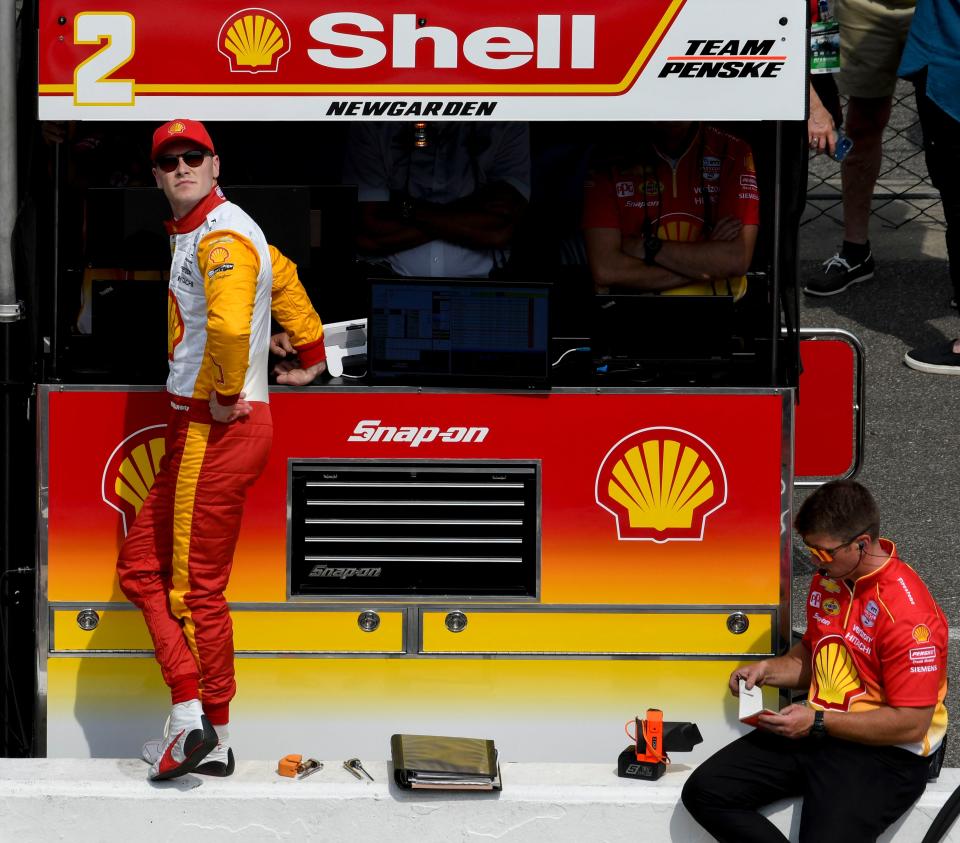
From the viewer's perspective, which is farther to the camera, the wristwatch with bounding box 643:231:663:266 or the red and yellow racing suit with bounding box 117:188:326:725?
the wristwatch with bounding box 643:231:663:266

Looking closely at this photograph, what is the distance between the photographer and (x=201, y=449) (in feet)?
16.1

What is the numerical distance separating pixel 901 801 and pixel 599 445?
4.66 ft

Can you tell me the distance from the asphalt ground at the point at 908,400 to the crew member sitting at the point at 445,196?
1999 millimetres

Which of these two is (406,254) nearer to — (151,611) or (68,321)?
(68,321)

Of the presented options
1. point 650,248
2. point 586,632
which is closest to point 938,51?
point 650,248

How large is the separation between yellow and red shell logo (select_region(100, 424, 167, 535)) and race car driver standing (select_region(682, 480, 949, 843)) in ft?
6.38

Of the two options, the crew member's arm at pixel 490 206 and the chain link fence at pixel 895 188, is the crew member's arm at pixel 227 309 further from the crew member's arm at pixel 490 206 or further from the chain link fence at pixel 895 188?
the chain link fence at pixel 895 188

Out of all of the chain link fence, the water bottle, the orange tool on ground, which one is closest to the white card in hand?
the orange tool on ground

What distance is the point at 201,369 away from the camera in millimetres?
4895

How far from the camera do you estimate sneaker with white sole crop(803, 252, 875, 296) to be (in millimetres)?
9453

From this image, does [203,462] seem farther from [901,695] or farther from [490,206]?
[901,695]

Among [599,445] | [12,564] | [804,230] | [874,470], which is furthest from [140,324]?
[804,230]

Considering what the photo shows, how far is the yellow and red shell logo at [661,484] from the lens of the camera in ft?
17.3

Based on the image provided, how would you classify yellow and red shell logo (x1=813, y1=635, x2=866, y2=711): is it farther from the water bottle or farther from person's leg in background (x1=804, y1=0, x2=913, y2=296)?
person's leg in background (x1=804, y1=0, x2=913, y2=296)
